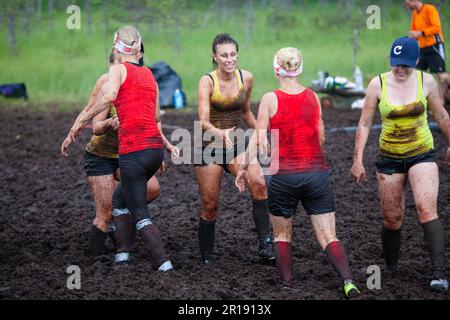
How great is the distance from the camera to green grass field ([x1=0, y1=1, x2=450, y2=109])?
2400cm

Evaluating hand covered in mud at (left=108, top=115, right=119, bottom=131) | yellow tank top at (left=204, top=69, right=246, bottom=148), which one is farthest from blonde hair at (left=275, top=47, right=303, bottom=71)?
hand covered in mud at (left=108, top=115, right=119, bottom=131)

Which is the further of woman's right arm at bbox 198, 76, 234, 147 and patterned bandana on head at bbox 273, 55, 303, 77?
woman's right arm at bbox 198, 76, 234, 147

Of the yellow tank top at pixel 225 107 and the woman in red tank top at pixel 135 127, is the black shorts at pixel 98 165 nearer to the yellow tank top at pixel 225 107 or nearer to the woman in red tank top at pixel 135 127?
the woman in red tank top at pixel 135 127

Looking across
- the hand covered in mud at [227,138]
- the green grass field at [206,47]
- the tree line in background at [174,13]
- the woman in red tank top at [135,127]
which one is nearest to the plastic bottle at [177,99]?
the green grass field at [206,47]

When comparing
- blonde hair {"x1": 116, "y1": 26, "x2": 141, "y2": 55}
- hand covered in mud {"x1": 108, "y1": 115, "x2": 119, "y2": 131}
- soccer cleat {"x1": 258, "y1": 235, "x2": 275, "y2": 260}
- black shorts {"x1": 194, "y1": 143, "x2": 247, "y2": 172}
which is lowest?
soccer cleat {"x1": 258, "y1": 235, "x2": 275, "y2": 260}

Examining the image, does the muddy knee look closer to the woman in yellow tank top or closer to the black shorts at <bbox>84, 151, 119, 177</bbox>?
the woman in yellow tank top

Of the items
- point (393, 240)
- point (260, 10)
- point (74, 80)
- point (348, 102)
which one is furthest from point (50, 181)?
point (260, 10)

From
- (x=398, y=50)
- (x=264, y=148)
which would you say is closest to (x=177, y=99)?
(x=264, y=148)

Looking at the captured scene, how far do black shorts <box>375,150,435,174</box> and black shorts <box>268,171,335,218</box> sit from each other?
646 mm

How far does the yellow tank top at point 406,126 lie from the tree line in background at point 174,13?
683 inches

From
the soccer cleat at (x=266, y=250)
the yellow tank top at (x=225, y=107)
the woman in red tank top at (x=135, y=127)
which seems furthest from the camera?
the soccer cleat at (x=266, y=250)

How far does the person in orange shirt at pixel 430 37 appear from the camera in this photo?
1633cm

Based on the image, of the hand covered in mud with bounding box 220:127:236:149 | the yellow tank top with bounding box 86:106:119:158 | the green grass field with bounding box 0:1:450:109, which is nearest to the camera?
the hand covered in mud with bounding box 220:127:236:149

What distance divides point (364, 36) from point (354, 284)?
2287cm
